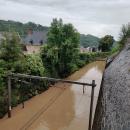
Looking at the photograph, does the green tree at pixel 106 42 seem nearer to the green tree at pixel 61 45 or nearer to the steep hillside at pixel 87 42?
the steep hillside at pixel 87 42

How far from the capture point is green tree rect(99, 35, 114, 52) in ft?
185

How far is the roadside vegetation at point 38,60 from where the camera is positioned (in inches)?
592

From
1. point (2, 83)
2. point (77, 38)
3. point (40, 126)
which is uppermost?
point (77, 38)

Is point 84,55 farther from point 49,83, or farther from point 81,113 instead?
point 81,113

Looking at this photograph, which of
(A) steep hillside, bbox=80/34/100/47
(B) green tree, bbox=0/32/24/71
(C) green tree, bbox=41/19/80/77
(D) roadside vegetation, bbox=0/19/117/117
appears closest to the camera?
(D) roadside vegetation, bbox=0/19/117/117

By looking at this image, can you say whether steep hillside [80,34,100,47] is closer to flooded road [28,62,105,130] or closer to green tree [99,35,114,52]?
green tree [99,35,114,52]

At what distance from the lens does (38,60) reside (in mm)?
19312

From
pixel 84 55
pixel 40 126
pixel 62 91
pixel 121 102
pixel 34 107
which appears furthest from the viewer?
pixel 84 55

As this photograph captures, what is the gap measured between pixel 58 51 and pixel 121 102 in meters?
22.1

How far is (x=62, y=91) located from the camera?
63.8 feet

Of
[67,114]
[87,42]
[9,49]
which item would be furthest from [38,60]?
[87,42]

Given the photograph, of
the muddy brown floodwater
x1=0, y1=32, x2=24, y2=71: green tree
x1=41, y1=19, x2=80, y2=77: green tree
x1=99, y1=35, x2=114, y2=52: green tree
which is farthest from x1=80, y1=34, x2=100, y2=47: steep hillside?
x1=0, y1=32, x2=24, y2=71: green tree

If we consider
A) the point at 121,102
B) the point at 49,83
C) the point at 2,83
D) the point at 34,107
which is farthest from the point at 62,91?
the point at 121,102

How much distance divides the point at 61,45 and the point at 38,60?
5296mm
